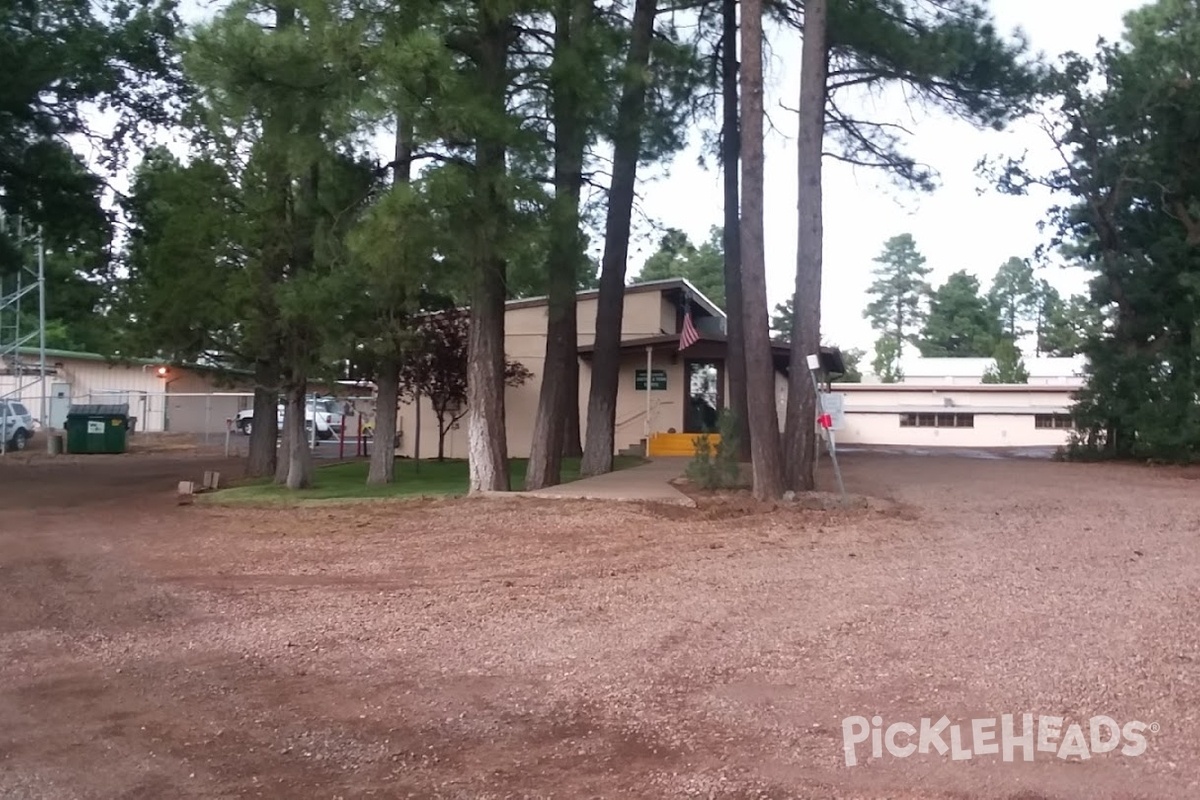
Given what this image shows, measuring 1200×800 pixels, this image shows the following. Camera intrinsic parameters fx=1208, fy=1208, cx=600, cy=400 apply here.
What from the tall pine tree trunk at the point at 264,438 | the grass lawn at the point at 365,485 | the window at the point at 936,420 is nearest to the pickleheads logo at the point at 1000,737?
the grass lawn at the point at 365,485

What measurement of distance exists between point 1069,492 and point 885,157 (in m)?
6.98

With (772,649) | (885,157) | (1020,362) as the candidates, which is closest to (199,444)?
(885,157)

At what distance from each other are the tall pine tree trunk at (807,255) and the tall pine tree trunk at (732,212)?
491cm

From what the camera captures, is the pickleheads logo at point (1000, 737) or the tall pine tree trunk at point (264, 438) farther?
the tall pine tree trunk at point (264, 438)

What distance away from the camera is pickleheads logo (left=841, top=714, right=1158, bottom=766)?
5.88 metres

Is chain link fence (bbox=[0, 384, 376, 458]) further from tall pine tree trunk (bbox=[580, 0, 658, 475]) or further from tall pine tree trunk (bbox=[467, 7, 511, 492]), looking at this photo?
tall pine tree trunk (bbox=[467, 7, 511, 492])

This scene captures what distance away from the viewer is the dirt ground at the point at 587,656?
5.74m

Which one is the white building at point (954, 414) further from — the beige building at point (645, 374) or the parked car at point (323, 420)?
the parked car at point (323, 420)

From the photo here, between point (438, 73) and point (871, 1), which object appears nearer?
point (438, 73)

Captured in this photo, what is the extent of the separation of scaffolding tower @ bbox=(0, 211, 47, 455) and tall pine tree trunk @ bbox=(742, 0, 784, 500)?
1665 centimetres

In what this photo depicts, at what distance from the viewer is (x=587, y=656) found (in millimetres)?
8070

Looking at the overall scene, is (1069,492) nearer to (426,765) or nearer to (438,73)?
(438,73)

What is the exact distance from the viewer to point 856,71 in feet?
70.0

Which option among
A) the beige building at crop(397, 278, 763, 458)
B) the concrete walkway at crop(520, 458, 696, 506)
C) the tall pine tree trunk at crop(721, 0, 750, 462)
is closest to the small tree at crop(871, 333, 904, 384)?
the beige building at crop(397, 278, 763, 458)
